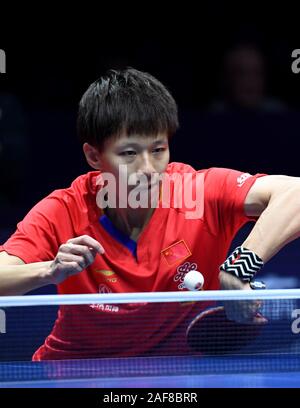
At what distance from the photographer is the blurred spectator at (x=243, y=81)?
5.46 m

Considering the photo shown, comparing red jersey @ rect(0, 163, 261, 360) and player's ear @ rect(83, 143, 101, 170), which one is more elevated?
player's ear @ rect(83, 143, 101, 170)

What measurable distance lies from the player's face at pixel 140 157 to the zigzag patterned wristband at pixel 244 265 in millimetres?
407

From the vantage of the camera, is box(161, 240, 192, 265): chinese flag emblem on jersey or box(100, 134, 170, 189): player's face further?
box(161, 240, 192, 265): chinese flag emblem on jersey

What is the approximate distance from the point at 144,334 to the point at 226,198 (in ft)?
1.64

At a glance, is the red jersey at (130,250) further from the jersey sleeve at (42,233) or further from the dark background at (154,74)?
the dark background at (154,74)

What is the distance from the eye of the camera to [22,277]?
99.1 inches

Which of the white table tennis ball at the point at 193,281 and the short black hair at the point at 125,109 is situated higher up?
the short black hair at the point at 125,109

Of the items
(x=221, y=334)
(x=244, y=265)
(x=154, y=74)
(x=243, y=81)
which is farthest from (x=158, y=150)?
(x=154, y=74)

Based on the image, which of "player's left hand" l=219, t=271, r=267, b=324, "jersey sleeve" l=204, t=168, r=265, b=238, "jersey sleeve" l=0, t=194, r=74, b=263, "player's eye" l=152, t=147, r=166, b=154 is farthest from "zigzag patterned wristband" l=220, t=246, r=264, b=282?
"jersey sleeve" l=0, t=194, r=74, b=263

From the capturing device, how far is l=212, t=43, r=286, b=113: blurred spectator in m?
5.46

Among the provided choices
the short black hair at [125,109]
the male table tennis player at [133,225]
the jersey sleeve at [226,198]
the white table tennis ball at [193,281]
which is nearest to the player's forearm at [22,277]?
the male table tennis player at [133,225]

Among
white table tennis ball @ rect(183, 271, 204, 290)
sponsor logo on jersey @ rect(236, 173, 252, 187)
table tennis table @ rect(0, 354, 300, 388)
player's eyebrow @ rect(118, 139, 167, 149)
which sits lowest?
table tennis table @ rect(0, 354, 300, 388)

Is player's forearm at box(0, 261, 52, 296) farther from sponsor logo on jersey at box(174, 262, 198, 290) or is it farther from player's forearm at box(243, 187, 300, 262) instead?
player's forearm at box(243, 187, 300, 262)

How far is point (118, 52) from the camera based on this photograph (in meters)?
5.70
